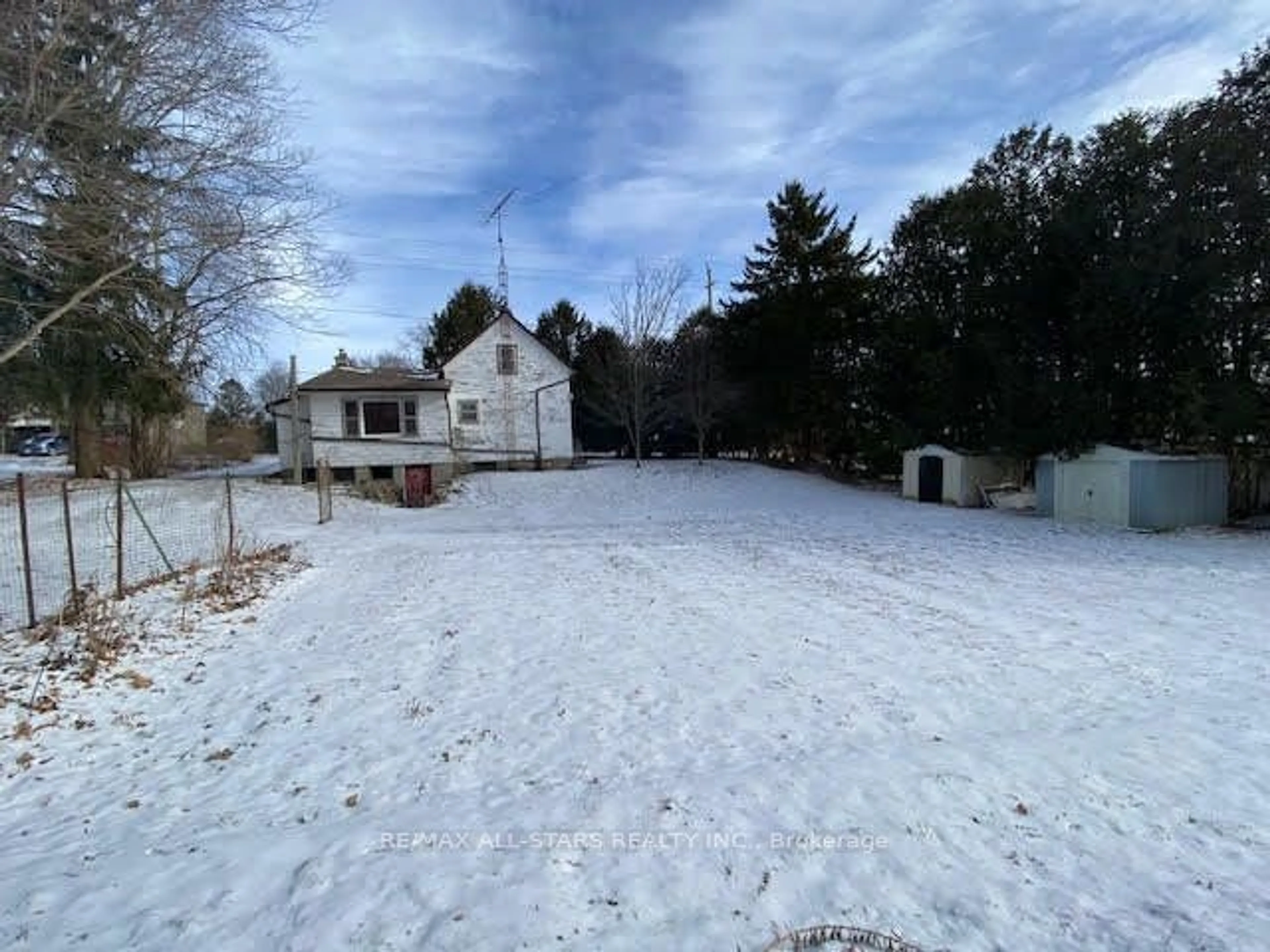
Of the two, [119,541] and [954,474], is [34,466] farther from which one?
[954,474]

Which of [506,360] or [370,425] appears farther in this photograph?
[506,360]

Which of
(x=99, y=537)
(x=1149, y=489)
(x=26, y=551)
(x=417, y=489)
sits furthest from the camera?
(x=417, y=489)

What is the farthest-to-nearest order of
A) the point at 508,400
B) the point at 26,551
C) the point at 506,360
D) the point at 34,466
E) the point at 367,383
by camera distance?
the point at 34,466
the point at 506,360
the point at 508,400
the point at 367,383
the point at 26,551

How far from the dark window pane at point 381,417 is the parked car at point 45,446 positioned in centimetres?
3018

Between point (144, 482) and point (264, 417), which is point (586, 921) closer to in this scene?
point (144, 482)

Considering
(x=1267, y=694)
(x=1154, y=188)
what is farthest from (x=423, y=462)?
(x=1267, y=694)

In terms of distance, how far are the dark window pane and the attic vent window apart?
4.46 m

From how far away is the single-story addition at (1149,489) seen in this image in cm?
1339

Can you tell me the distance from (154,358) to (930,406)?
65.3 ft

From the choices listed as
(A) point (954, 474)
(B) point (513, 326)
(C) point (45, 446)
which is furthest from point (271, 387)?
(A) point (954, 474)

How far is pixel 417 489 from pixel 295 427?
3.90 metres

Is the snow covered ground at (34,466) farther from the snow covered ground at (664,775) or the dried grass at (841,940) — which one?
the dried grass at (841,940)

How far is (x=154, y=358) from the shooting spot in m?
17.0

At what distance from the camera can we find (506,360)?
2655 centimetres
